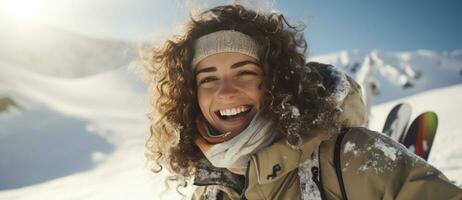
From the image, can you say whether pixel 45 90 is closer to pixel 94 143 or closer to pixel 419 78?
pixel 94 143

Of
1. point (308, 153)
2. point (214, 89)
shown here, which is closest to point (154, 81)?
point (214, 89)

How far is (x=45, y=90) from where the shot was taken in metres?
22.2

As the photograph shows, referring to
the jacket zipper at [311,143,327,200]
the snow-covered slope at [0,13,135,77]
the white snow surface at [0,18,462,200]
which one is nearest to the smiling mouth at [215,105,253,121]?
the jacket zipper at [311,143,327,200]

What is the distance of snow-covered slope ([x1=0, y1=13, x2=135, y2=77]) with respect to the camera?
31109 millimetres

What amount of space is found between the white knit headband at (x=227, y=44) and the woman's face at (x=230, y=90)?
0.03 metres

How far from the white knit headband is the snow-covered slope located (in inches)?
1126

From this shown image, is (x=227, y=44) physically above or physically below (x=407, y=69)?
below

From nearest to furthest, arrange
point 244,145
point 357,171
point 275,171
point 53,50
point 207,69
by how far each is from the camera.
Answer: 1. point 357,171
2. point 275,171
3. point 244,145
4. point 207,69
5. point 53,50

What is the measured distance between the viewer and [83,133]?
15.6 metres

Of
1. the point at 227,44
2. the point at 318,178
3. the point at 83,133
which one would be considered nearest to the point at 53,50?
the point at 83,133

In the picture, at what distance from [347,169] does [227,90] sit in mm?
804

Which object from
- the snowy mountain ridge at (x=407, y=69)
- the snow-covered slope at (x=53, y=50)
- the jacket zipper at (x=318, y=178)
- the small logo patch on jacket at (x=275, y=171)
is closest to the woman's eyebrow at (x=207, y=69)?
the small logo patch on jacket at (x=275, y=171)

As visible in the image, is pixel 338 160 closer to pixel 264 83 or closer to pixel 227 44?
pixel 264 83

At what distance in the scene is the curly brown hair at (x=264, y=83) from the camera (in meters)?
2.04
